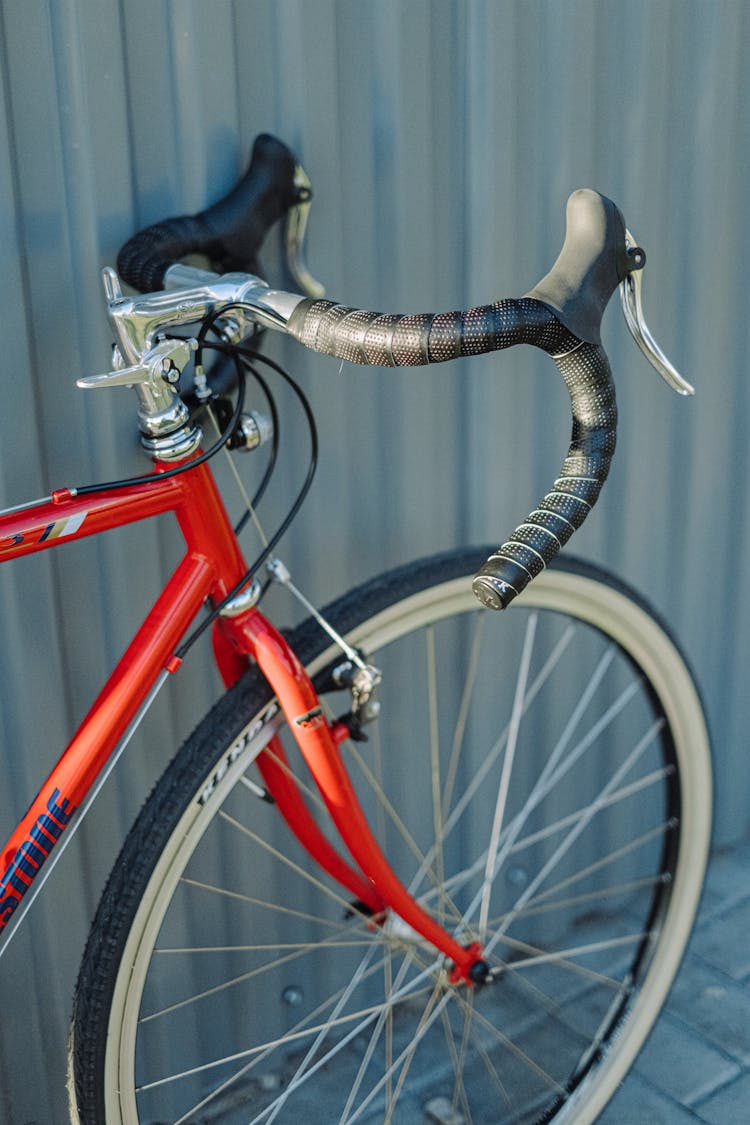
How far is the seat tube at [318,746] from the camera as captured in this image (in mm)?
1394

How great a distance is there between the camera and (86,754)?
1306 millimetres

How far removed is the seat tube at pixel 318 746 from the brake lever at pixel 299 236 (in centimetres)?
49

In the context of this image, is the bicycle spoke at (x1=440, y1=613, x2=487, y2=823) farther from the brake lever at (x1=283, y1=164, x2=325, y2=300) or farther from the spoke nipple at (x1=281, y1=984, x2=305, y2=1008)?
the brake lever at (x1=283, y1=164, x2=325, y2=300)

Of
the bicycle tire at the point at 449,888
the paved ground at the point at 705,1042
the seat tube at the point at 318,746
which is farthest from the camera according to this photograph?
the paved ground at the point at 705,1042

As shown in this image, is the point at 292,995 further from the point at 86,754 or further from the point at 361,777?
the point at 86,754

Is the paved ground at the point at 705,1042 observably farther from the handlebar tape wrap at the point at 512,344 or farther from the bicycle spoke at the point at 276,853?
the handlebar tape wrap at the point at 512,344

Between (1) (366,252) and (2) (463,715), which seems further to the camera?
(2) (463,715)

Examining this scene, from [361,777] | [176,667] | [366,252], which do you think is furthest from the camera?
[361,777]

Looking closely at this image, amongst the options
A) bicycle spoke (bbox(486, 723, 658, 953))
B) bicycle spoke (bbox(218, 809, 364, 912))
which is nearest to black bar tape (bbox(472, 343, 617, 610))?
bicycle spoke (bbox(218, 809, 364, 912))

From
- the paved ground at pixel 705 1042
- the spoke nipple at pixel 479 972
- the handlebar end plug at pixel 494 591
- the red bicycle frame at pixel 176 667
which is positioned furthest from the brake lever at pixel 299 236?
the paved ground at pixel 705 1042

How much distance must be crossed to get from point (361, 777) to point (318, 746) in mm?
628

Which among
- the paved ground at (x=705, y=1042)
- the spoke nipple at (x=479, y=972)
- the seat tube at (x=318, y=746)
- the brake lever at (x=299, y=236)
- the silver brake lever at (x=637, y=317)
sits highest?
the brake lever at (x=299, y=236)

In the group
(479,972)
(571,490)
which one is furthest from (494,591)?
(479,972)

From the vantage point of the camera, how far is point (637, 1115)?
6.46 ft
